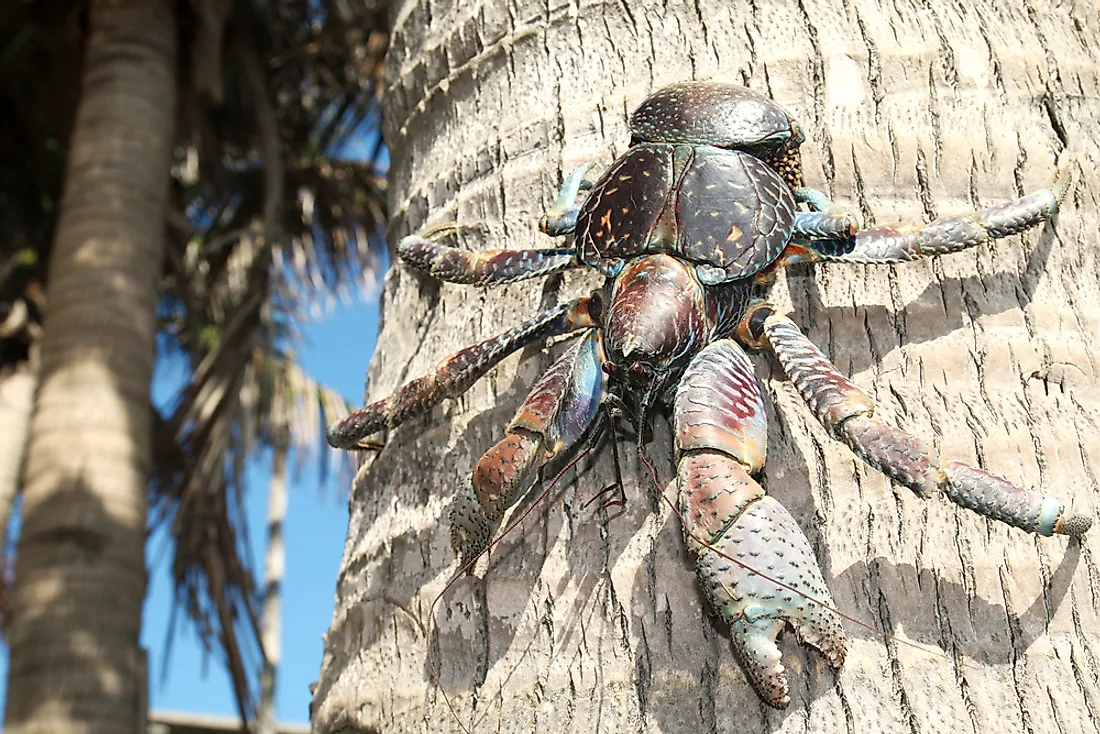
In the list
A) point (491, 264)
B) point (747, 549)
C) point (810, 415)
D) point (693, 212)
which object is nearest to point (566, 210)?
point (491, 264)

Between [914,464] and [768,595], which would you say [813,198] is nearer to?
[914,464]

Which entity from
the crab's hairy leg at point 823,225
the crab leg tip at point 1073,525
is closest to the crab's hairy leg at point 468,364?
the crab's hairy leg at point 823,225

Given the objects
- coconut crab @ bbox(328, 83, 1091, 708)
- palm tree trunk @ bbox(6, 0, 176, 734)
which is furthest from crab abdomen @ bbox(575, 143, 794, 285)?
palm tree trunk @ bbox(6, 0, 176, 734)

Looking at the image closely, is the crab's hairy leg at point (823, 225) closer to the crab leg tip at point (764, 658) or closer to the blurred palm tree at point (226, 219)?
the crab leg tip at point (764, 658)

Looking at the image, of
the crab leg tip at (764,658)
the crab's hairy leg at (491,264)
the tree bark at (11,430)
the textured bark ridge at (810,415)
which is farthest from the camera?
the tree bark at (11,430)

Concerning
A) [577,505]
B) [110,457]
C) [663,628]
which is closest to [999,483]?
[663,628]

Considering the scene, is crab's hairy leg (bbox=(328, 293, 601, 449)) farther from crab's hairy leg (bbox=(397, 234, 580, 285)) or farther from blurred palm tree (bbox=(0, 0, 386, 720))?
blurred palm tree (bbox=(0, 0, 386, 720))

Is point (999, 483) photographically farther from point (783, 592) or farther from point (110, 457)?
point (110, 457)
